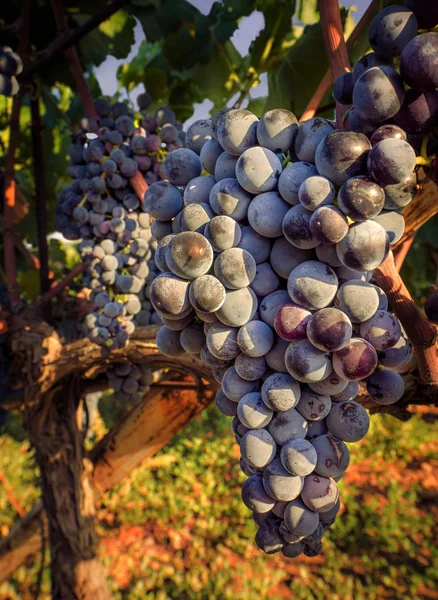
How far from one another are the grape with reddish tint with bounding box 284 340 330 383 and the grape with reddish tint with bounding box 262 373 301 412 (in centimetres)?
3

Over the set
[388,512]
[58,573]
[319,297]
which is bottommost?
[388,512]

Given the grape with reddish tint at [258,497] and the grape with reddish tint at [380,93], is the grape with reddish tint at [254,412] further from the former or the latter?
the grape with reddish tint at [380,93]

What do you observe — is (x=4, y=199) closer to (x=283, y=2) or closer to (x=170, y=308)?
(x=283, y=2)

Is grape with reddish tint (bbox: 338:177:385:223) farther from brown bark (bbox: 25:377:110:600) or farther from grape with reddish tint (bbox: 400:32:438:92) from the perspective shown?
brown bark (bbox: 25:377:110:600)

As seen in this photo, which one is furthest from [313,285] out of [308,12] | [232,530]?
[232,530]

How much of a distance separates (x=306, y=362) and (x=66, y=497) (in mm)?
1532

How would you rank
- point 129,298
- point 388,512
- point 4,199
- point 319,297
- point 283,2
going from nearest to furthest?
point 319,297, point 129,298, point 283,2, point 4,199, point 388,512

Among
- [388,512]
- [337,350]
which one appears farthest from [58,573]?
[388,512]

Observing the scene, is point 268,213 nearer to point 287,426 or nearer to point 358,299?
point 358,299

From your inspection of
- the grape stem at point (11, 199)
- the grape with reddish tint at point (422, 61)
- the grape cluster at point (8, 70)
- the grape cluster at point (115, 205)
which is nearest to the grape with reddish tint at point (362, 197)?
the grape with reddish tint at point (422, 61)

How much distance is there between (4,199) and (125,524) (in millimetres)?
3144

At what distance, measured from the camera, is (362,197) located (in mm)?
483

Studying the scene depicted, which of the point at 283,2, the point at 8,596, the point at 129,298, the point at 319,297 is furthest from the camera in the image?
the point at 8,596

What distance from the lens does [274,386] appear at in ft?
1.99
